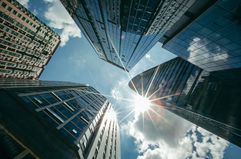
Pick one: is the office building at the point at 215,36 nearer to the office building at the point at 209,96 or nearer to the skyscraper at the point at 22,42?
the office building at the point at 209,96

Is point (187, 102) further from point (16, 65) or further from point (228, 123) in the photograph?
point (16, 65)

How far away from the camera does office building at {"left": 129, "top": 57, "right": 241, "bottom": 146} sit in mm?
37594

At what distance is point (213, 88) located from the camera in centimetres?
4588

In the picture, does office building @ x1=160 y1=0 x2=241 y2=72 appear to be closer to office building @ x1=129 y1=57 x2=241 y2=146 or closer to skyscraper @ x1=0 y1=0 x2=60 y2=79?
office building @ x1=129 y1=57 x2=241 y2=146

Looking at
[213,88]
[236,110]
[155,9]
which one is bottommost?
[236,110]

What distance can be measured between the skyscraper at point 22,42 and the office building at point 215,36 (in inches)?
3060

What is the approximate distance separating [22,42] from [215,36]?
318 ft

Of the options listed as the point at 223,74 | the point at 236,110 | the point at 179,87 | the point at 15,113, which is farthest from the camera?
the point at 179,87

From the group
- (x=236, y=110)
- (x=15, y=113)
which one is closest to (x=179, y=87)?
(x=236, y=110)

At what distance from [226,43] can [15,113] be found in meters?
25.7

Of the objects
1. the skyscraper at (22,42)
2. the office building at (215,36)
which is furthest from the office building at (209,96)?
the skyscraper at (22,42)

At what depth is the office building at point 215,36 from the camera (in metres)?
19.0

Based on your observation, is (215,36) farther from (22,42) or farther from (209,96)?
(22,42)

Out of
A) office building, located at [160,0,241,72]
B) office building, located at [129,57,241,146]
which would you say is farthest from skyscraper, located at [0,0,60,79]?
office building, located at [160,0,241,72]
